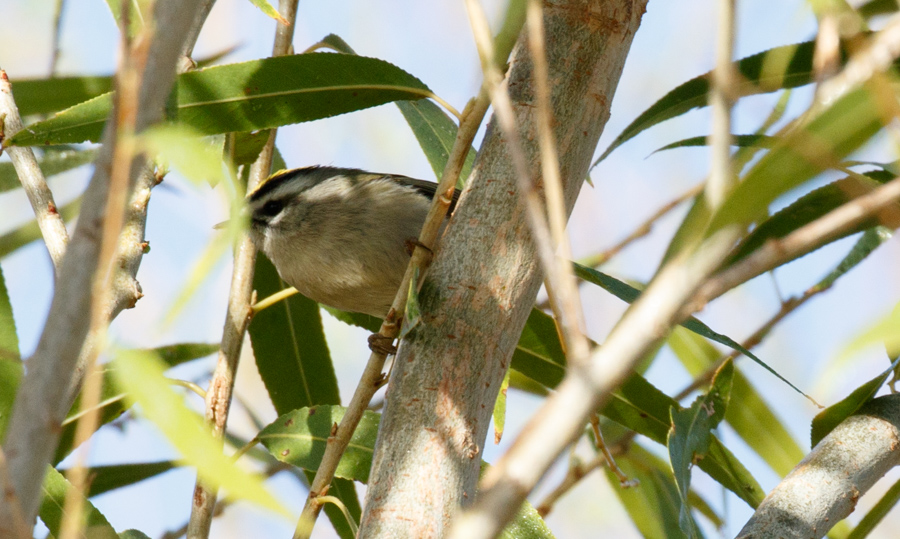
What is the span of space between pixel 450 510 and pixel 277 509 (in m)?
0.63

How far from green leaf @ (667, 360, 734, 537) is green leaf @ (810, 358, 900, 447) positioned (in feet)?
0.84

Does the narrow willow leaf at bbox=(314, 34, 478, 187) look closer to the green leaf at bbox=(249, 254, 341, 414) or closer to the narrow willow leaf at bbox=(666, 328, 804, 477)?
the green leaf at bbox=(249, 254, 341, 414)

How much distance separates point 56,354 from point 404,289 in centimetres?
84

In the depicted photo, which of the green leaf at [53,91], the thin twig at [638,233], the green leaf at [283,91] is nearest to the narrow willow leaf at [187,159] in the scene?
the green leaf at [283,91]

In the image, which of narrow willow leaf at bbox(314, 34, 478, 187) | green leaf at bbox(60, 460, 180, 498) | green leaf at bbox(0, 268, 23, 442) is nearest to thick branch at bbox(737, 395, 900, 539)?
narrow willow leaf at bbox(314, 34, 478, 187)

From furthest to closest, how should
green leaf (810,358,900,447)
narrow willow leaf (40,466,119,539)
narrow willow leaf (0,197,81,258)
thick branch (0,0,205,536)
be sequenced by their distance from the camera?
1. narrow willow leaf (0,197,81,258)
2. green leaf (810,358,900,447)
3. narrow willow leaf (40,466,119,539)
4. thick branch (0,0,205,536)

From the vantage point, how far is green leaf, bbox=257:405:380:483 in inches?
76.4

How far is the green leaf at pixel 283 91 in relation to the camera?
178 centimetres

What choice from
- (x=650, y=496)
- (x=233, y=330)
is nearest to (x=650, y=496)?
(x=650, y=496)

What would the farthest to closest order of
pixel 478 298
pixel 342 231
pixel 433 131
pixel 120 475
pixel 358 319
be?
pixel 358 319
pixel 342 231
pixel 120 475
pixel 433 131
pixel 478 298

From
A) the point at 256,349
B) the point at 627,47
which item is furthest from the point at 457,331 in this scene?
the point at 256,349

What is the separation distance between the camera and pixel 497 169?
143cm

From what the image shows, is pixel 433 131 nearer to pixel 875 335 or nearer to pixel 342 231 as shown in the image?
pixel 342 231

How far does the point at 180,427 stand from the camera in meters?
0.81
